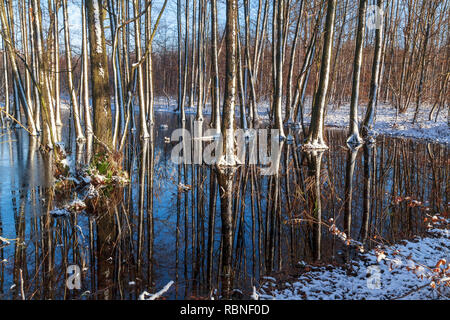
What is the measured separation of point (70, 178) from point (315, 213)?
6113 mm

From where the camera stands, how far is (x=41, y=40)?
13.6 meters

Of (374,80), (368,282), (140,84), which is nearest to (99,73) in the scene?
(368,282)

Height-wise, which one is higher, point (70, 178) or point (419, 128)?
point (419, 128)

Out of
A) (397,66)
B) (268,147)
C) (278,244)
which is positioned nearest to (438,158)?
(268,147)

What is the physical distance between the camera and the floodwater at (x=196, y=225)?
13.0 feet

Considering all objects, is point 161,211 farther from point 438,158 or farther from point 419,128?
point 419,128

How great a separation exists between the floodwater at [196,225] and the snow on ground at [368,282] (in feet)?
0.94

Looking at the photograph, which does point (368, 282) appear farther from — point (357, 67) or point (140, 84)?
point (140, 84)

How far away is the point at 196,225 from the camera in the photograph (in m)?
5.87

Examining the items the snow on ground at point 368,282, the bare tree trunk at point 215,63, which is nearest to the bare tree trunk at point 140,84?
the bare tree trunk at point 215,63

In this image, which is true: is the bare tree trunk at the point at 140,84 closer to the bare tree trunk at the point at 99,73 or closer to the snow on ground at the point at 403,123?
the snow on ground at the point at 403,123

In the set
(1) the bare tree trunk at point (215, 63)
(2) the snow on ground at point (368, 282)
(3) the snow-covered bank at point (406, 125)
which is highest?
(1) the bare tree trunk at point (215, 63)

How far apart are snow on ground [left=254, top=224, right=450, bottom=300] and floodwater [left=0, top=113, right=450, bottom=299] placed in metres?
0.29

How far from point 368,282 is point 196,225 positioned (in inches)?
119
